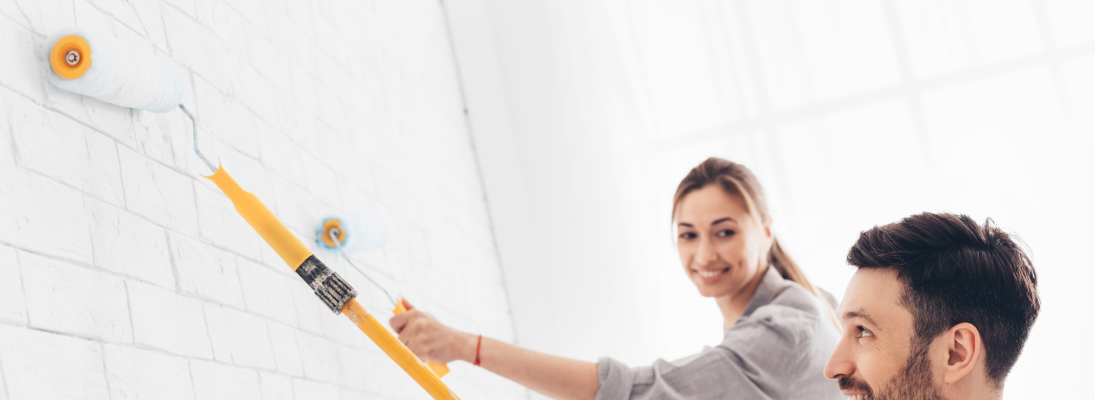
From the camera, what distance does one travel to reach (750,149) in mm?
2500

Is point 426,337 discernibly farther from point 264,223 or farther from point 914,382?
point 914,382

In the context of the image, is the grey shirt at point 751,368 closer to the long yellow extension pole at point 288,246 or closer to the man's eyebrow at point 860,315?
the man's eyebrow at point 860,315

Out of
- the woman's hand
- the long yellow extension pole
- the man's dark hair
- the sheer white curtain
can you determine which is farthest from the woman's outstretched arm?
the sheer white curtain

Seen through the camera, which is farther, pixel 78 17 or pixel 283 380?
pixel 283 380

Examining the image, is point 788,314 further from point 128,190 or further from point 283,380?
point 128,190

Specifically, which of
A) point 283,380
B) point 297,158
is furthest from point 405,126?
point 283,380

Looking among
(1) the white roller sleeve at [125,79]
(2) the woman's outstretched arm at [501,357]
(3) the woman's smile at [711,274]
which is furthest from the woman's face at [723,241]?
(1) the white roller sleeve at [125,79]

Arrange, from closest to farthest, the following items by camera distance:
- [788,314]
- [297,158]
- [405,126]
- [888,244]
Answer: [888,244] < [297,158] < [788,314] < [405,126]

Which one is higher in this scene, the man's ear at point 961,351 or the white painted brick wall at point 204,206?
the white painted brick wall at point 204,206

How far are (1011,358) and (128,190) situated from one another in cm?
107

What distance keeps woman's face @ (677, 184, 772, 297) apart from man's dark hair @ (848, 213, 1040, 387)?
0.66 metres

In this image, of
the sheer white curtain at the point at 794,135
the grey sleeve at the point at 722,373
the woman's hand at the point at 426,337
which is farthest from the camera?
the sheer white curtain at the point at 794,135

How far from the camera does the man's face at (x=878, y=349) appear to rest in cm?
102

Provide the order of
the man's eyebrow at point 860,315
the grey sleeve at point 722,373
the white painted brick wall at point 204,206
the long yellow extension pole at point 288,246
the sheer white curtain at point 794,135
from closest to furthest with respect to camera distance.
→ the white painted brick wall at point 204,206, the long yellow extension pole at point 288,246, the man's eyebrow at point 860,315, the grey sleeve at point 722,373, the sheer white curtain at point 794,135
